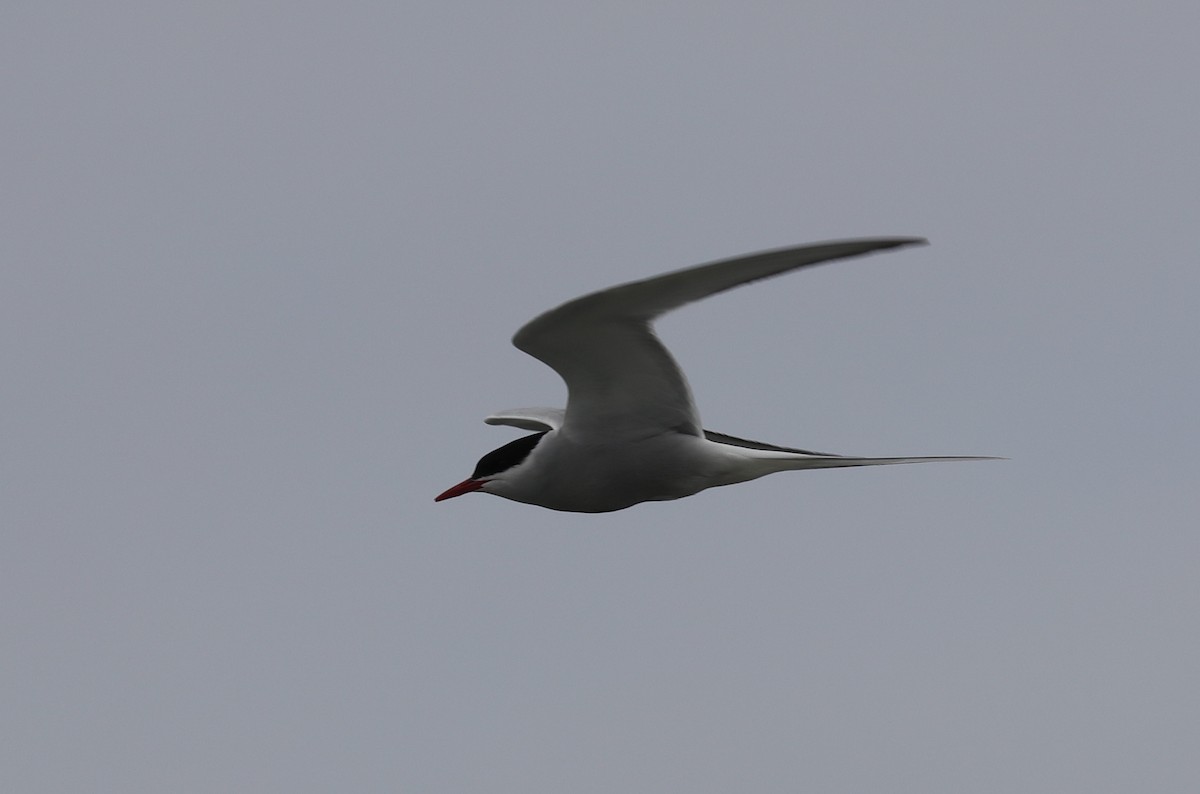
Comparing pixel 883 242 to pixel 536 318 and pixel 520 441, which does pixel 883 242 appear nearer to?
pixel 536 318

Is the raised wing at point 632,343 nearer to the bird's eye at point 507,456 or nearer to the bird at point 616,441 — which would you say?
the bird at point 616,441

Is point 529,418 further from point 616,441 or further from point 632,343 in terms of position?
point 632,343

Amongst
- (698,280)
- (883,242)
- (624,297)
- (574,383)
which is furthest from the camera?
(574,383)

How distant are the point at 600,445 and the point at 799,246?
10.1 feet

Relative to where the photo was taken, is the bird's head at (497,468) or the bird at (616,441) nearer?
the bird at (616,441)

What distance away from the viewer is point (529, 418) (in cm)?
1008

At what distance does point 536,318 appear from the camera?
7180 mm

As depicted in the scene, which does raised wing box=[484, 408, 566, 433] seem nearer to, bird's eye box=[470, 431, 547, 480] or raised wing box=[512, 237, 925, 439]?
bird's eye box=[470, 431, 547, 480]

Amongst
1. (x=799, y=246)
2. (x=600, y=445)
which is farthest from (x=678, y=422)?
(x=799, y=246)

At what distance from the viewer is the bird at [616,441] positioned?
739cm

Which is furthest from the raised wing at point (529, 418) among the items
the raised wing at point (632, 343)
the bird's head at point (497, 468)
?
the raised wing at point (632, 343)

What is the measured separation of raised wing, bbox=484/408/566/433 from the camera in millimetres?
10031

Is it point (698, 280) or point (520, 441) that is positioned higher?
point (698, 280)

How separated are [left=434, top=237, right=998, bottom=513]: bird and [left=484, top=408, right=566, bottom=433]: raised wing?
1.08 meters
